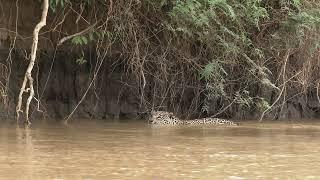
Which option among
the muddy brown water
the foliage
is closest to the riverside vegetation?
the foliage

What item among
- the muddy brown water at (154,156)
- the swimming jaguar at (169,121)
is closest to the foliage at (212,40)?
the swimming jaguar at (169,121)

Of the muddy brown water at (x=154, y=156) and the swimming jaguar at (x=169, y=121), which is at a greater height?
the swimming jaguar at (x=169, y=121)

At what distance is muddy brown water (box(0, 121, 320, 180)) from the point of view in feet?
12.9

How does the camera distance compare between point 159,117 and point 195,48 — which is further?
point 195,48

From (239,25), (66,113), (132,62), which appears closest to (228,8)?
(239,25)

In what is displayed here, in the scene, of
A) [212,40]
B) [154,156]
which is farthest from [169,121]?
[154,156]

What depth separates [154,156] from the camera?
484 centimetres

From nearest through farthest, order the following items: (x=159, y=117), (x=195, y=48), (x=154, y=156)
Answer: (x=154, y=156) < (x=159, y=117) < (x=195, y=48)

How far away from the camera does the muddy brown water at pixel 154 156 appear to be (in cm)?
392

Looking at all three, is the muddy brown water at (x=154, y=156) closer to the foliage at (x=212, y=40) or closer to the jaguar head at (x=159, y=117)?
the jaguar head at (x=159, y=117)

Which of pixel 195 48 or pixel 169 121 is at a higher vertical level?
pixel 195 48

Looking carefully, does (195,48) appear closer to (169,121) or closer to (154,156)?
(169,121)

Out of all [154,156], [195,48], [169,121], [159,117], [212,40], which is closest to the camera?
[154,156]

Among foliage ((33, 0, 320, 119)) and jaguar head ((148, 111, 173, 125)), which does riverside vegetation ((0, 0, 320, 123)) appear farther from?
jaguar head ((148, 111, 173, 125))
